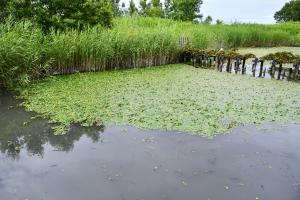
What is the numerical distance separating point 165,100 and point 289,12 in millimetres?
41407

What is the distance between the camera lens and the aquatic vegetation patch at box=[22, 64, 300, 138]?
6152 millimetres

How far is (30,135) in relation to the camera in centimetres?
561

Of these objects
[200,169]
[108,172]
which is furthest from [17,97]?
[200,169]

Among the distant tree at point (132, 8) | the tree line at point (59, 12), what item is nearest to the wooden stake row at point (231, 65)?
the tree line at point (59, 12)

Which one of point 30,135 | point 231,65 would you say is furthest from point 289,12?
point 30,135

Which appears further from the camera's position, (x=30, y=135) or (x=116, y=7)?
(x=116, y=7)

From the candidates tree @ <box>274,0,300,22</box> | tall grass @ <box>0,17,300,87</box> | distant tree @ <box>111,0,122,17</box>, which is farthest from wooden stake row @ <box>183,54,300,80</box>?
tree @ <box>274,0,300,22</box>

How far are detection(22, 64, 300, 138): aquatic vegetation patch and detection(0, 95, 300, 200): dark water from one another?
0.40 m

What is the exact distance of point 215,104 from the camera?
7113mm

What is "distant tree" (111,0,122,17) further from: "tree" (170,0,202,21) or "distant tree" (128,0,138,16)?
"tree" (170,0,202,21)

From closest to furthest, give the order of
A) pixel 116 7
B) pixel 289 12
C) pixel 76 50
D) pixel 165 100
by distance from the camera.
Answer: pixel 165 100
pixel 76 50
pixel 116 7
pixel 289 12

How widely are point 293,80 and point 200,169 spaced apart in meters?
6.42

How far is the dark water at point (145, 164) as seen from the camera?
3.89 m

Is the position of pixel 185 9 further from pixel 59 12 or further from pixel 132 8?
pixel 59 12
